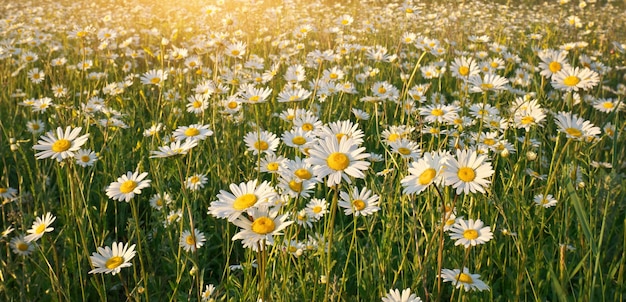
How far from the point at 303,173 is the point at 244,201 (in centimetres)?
22

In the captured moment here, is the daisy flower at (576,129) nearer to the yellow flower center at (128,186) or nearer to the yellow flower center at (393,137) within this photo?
the yellow flower center at (393,137)

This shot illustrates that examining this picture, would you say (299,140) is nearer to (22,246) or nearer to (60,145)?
(60,145)

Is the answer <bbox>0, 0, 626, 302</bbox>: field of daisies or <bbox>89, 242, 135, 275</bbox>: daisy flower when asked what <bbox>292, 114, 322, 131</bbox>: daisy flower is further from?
<bbox>89, 242, 135, 275</bbox>: daisy flower

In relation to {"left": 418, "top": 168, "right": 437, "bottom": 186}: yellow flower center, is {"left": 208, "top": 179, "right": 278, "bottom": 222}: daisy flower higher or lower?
lower

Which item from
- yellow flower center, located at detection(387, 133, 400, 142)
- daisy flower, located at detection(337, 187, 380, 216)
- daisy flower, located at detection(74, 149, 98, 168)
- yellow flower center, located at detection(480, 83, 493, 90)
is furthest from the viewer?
yellow flower center, located at detection(480, 83, 493, 90)

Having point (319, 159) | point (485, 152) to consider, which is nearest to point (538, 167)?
point (485, 152)

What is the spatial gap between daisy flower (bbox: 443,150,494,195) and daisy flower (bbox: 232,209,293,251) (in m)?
0.38

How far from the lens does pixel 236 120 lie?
2.50 m

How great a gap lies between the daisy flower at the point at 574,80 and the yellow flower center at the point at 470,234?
2.82 feet

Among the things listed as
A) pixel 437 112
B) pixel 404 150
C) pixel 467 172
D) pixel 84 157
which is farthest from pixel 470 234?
pixel 84 157

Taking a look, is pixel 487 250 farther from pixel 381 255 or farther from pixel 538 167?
pixel 538 167

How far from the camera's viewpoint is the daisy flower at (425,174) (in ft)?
3.27

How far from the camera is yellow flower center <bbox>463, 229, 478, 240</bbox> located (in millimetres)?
1225

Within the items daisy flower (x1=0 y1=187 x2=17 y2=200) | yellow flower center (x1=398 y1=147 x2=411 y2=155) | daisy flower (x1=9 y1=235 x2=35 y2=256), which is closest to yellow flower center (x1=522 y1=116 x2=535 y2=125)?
yellow flower center (x1=398 y1=147 x2=411 y2=155)
